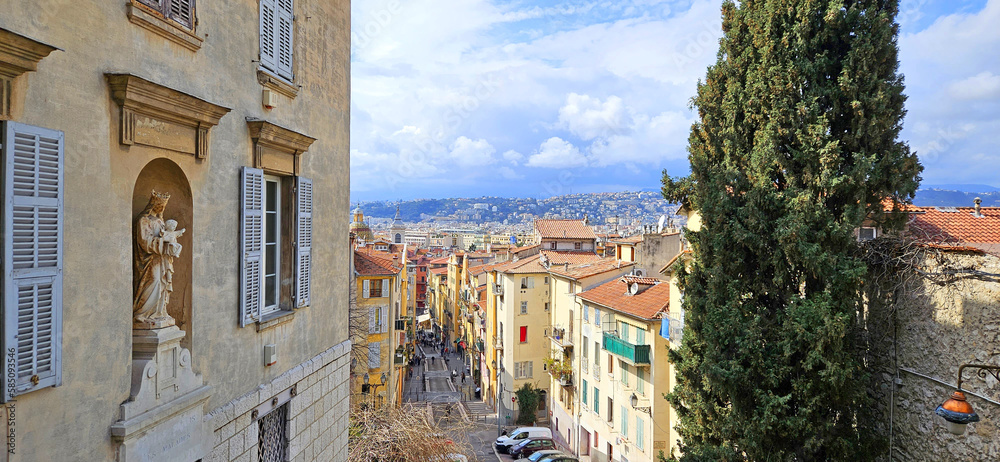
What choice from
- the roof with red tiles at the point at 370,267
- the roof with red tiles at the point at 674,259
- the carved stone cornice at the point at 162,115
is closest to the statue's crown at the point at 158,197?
the carved stone cornice at the point at 162,115

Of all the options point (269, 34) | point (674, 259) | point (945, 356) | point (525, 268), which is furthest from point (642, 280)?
point (269, 34)

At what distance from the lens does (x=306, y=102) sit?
904 cm

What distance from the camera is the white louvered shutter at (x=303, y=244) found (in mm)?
8641

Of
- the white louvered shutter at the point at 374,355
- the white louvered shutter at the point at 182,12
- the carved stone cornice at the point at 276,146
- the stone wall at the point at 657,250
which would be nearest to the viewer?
the white louvered shutter at the point at 182,12

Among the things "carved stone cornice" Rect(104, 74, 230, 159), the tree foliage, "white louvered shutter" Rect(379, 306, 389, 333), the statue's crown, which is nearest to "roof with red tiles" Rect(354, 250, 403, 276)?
"white louvered shutter" Rect(379, 306, 389, 333)

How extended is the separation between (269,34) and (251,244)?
2.67 metres

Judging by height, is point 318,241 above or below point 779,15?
below

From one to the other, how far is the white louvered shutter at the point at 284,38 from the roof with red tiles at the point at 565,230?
43134 millimetres

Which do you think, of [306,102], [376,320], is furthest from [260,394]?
[376,320]

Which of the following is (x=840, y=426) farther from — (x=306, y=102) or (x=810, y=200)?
(x=306, y=102)

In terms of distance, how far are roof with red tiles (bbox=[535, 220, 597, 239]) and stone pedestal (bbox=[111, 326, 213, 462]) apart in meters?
45.3

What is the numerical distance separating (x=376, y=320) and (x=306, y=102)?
26.5 m

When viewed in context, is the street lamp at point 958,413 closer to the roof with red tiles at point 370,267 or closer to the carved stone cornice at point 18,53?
the carved stone cornice at point 18,53

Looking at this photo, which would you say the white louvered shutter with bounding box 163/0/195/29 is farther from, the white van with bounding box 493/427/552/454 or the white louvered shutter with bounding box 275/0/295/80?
the white van with bounding box 493/427/552/454
